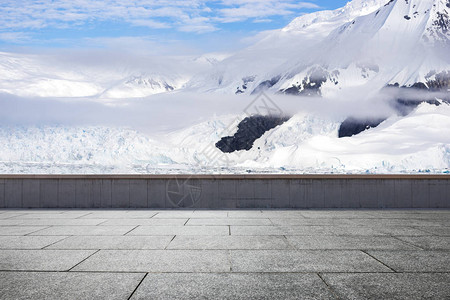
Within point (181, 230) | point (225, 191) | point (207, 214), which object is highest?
point (225, 191)

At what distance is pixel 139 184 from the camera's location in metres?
13.8

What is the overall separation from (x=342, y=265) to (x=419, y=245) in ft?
7.47

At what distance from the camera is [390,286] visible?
15.8 ft

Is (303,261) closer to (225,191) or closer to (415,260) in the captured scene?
(415,260)

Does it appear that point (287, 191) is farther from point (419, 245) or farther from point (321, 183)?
point (419, 245)

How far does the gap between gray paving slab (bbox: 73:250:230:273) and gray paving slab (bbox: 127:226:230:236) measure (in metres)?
1.82

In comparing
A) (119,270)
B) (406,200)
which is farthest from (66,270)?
(406,200)

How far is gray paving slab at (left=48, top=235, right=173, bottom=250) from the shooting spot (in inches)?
280

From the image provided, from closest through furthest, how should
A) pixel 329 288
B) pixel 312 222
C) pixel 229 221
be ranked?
pixel 329 288, pixel 312 222, pixel 229 221

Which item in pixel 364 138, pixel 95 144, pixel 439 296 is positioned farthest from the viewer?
pixel 364 138

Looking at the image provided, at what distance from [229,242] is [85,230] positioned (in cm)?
340

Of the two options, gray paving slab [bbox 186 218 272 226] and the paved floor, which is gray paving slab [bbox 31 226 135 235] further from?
gray paving slab [bbox 186 218 272 226]

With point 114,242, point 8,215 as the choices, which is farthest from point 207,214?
point 8,215

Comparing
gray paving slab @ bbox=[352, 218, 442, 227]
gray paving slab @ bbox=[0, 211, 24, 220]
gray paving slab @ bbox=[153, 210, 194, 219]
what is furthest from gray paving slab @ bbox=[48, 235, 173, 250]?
gray paving slab @ bbox=[352, 218, 442, 227]
